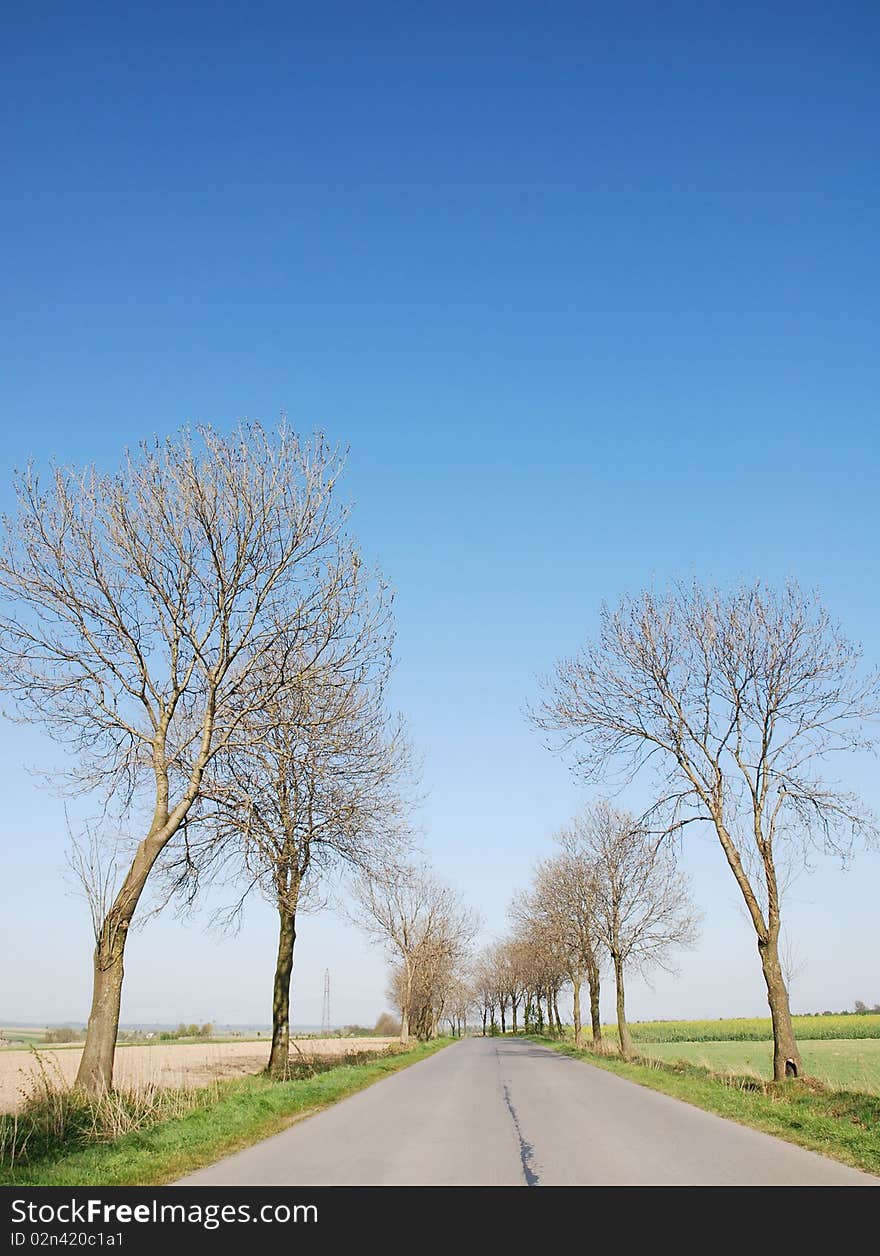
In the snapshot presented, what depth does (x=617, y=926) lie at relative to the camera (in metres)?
40.1

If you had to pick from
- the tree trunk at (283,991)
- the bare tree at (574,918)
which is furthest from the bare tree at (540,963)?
the tree trunk at (283,991)

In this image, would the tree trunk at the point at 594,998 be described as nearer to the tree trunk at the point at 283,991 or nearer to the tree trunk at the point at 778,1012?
the tree trunk at the point at 283,991

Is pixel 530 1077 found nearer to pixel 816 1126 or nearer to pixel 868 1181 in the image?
pixel 816 1126

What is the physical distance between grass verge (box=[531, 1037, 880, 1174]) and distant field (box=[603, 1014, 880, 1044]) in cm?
5195

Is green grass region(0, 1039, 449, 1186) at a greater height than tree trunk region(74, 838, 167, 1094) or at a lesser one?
lesser

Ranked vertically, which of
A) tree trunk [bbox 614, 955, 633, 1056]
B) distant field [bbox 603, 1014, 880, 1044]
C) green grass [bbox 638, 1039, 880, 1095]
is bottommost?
distant field [bbox 603, 1014, 880, 1044]

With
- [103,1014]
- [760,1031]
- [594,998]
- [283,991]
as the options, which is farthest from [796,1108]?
[760,1031]

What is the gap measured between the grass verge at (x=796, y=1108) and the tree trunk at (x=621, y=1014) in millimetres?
11028

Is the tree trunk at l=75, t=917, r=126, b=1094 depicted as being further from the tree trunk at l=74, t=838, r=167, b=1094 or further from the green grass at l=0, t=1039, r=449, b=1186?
the green grass at l=0, t=1039, r=449, b=1186

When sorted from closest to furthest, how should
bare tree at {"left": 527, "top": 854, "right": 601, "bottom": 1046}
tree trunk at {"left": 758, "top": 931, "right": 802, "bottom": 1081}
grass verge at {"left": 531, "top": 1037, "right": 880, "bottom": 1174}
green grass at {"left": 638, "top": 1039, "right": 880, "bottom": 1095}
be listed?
grass verge at {"left": 531, "top": 1037, "right": 880, "bottom": 1174}
tree trunk at {"left": 758, "top": 931, "right": 802, "bottom": 1081}
green grass at {"left": 638, "top": 1039, "right": 880, "bottom": 1095}
bare tree at {"left": 527, "top": 854, "right": 601, "bottom": 1046}

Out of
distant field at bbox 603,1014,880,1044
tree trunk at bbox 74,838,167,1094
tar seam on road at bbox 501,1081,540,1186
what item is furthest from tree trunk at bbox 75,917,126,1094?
distant field at bbox 603,1014,880,1044

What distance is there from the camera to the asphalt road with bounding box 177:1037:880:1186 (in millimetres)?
8617

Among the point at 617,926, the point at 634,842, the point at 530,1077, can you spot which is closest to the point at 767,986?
the point at 634,842
